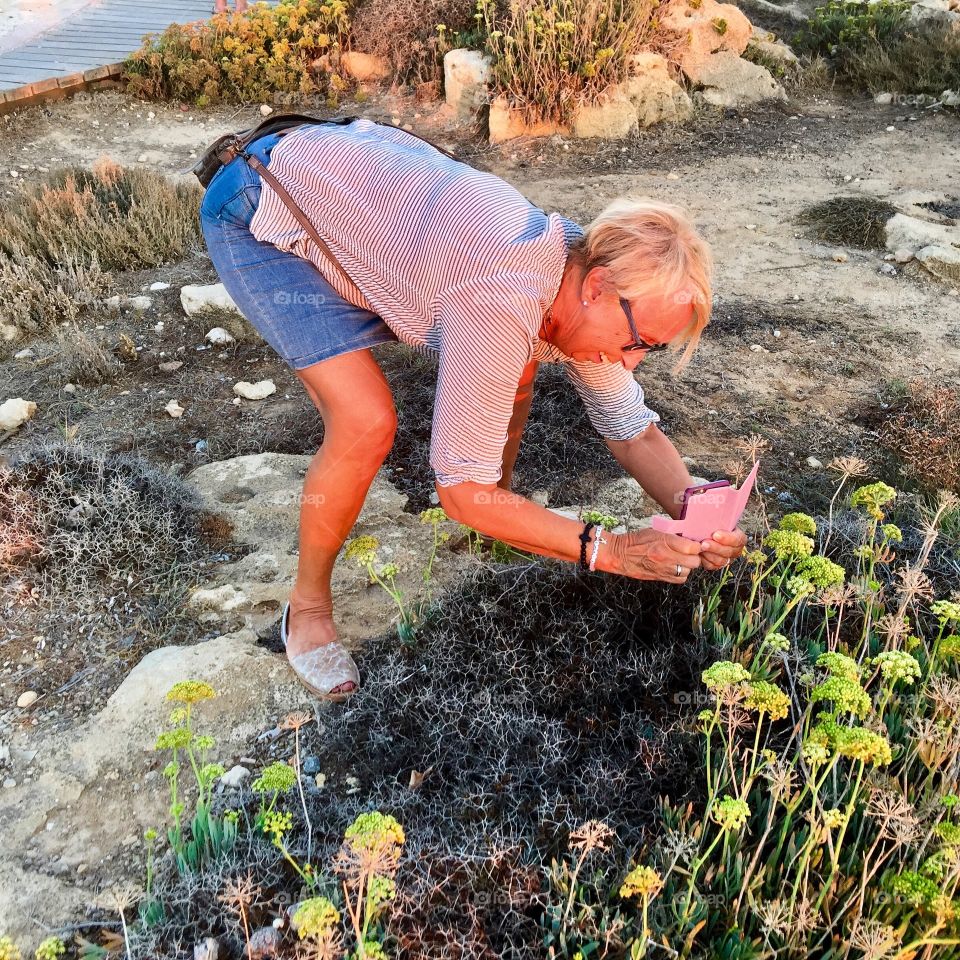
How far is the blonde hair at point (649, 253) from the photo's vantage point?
196 cm

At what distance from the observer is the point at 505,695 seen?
7.88 feet

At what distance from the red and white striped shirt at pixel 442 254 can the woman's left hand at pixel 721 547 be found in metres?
0.55

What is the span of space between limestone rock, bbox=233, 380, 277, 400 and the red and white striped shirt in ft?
6.27

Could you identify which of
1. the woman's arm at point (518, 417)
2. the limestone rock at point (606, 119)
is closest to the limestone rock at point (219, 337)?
the woman's arm at point (518, 417)

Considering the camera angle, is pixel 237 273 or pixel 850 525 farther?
pixel 850 525

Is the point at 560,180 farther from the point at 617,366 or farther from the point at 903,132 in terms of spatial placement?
the point at 617,366

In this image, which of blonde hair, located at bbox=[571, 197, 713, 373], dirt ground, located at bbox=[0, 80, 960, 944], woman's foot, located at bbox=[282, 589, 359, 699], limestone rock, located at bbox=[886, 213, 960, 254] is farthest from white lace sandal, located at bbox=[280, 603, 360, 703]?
limestone rock, located at bbox=[886, 213, 960, 254]

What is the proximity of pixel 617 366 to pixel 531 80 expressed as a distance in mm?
5456

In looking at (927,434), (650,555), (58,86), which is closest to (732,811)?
(650,555)

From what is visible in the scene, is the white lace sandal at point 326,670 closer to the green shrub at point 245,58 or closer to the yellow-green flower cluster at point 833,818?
the yellow-green flower cluster at point 833,818

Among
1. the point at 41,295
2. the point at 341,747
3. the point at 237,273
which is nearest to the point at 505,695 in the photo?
the point at 341,747

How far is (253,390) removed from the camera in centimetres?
421

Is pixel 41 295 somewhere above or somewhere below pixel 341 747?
above

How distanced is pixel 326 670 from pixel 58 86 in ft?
24.7
